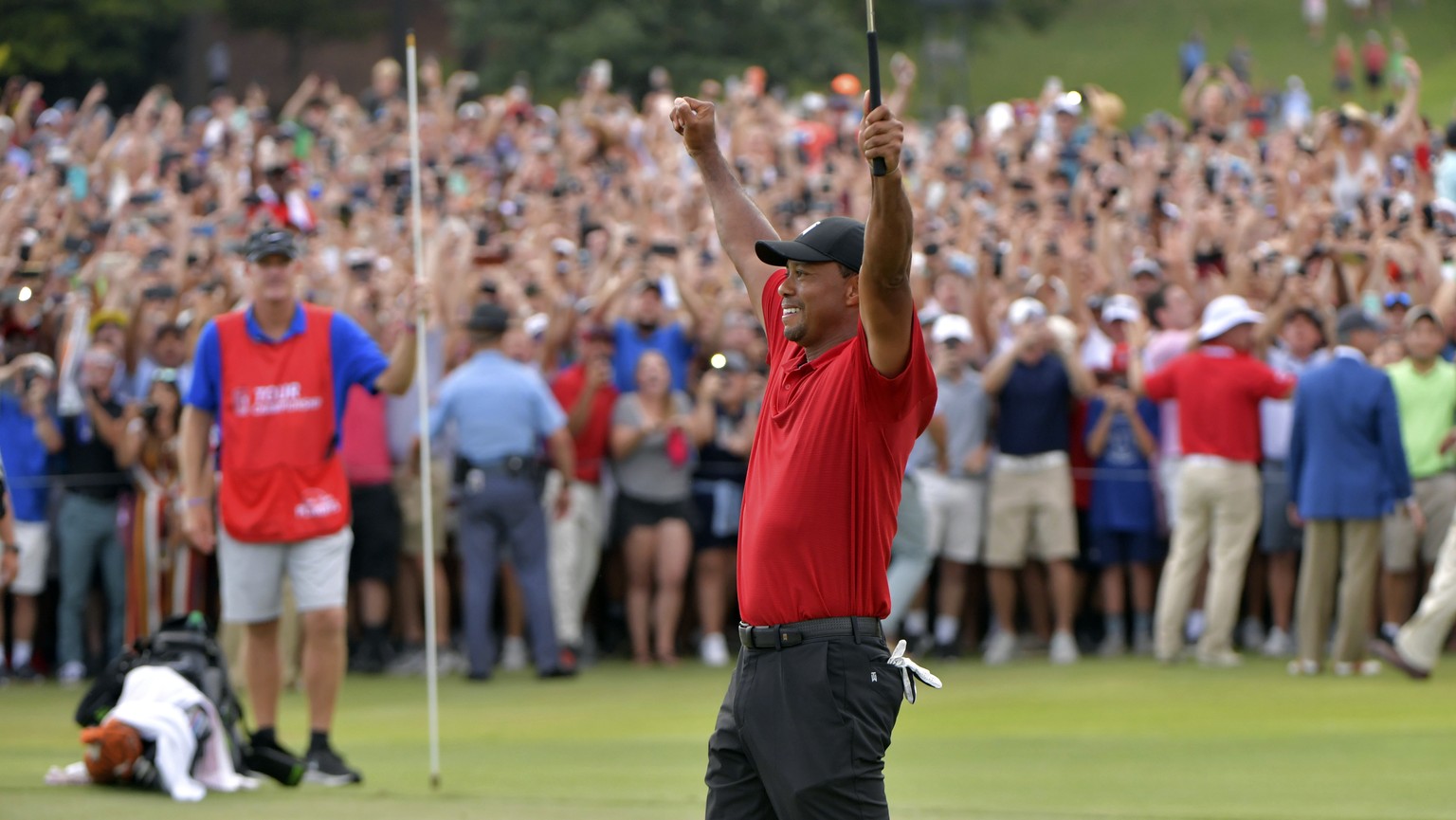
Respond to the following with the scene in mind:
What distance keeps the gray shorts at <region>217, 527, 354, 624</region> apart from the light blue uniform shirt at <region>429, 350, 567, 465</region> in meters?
4.38

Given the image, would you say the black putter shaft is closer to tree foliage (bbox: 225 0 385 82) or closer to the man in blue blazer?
the man in blue blazer

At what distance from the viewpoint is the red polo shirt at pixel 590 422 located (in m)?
14.8

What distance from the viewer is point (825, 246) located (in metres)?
5.62

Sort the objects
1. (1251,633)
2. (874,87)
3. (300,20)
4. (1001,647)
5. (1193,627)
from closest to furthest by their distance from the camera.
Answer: (874,87)
(1001,647)
(1193,627)
(1251,633)
(300,20)

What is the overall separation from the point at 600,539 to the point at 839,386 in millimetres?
9698

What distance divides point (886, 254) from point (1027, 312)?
9.68 m

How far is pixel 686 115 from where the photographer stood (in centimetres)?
651

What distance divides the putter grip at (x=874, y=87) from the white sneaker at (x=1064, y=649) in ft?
32.8

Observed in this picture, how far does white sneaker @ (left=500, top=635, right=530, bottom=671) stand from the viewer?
48.5 feet

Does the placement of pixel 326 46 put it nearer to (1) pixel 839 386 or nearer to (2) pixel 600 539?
(2) pixel 600 539

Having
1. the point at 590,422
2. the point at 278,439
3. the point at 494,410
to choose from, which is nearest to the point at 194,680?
the point at 278,439

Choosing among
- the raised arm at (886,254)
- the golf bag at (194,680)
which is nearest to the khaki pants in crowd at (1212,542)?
the golf bag at (194,680)

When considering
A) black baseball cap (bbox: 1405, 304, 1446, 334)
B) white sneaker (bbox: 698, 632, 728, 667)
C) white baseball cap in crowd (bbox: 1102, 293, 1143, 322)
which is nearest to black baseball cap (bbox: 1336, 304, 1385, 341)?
black baseball cap (bbox: 1405, 304, 1446, 334)

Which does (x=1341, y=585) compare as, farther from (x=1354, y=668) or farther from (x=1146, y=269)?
(x=1146, y=269)
